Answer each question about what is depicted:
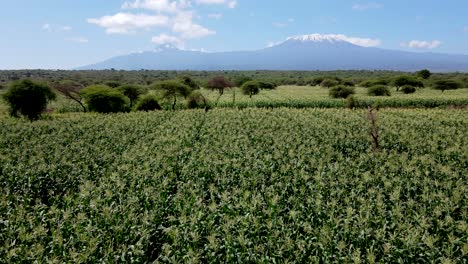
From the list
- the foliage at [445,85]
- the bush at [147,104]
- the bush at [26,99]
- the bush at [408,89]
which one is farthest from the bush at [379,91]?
the bush at [26,99]

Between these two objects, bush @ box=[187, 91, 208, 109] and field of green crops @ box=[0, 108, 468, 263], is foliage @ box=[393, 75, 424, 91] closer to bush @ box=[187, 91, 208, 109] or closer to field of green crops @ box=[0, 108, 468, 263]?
bush @ box=[187, 91, 208, 109]

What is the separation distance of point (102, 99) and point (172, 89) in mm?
10918

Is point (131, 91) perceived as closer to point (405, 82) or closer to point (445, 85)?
point (405, 82)

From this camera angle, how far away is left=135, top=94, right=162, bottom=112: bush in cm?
5600

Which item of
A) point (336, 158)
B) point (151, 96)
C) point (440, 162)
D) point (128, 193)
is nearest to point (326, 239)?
point (128, 193)

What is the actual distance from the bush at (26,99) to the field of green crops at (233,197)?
15778mm

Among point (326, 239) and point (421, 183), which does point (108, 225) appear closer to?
point (326, 239)

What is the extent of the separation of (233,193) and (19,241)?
7.13 meters

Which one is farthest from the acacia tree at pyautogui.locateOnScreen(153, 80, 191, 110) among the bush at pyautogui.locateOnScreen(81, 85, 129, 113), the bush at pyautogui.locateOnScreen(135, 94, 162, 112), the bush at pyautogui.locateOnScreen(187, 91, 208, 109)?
the bush at pyautogui.locateOnScreen(81, 85, 129, 113)

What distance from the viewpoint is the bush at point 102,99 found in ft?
172

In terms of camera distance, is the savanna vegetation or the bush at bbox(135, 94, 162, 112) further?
the bush at bbox(135, 94, 162, 112)

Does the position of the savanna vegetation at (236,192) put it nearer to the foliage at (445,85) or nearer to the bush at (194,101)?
the bush at (194,101)

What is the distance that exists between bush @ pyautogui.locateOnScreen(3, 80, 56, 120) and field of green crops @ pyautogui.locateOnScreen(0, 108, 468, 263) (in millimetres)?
15778

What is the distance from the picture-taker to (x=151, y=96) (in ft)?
188
